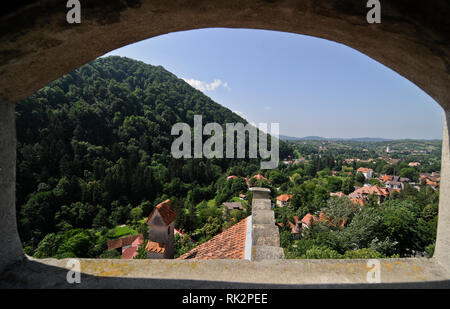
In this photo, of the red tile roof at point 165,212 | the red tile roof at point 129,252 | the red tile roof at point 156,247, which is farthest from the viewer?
the red tile roof at point 129,252

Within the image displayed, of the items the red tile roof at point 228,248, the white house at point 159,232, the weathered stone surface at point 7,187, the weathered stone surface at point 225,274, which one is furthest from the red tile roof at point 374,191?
the weathered stone surface at point 7,187

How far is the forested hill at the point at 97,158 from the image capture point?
122ft

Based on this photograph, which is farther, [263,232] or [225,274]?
[263,232]

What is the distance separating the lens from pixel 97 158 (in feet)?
168

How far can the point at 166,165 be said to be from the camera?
2496 inches

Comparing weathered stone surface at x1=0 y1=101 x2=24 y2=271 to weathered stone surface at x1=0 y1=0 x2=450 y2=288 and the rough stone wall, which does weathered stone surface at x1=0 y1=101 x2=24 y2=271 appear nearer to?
weathered stone surface at x1=0 y1=0 x2=450 y2=288

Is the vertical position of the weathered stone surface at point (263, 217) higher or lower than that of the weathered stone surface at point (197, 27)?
lower

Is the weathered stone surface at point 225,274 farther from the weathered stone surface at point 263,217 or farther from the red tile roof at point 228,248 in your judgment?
the red tile roof at point 228,248

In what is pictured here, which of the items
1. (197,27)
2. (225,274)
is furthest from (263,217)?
(197,27)

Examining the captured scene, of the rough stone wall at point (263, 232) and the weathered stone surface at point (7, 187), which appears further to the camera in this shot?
the rough stone wall at point (263, 232)

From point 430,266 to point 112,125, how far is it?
7414 centimetres

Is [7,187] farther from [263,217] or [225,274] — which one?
[263,217]

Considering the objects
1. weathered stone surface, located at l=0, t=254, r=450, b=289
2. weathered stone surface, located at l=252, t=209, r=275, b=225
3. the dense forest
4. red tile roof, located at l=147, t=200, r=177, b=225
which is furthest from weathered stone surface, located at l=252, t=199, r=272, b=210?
the dense forest

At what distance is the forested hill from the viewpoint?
37250 millimetres
